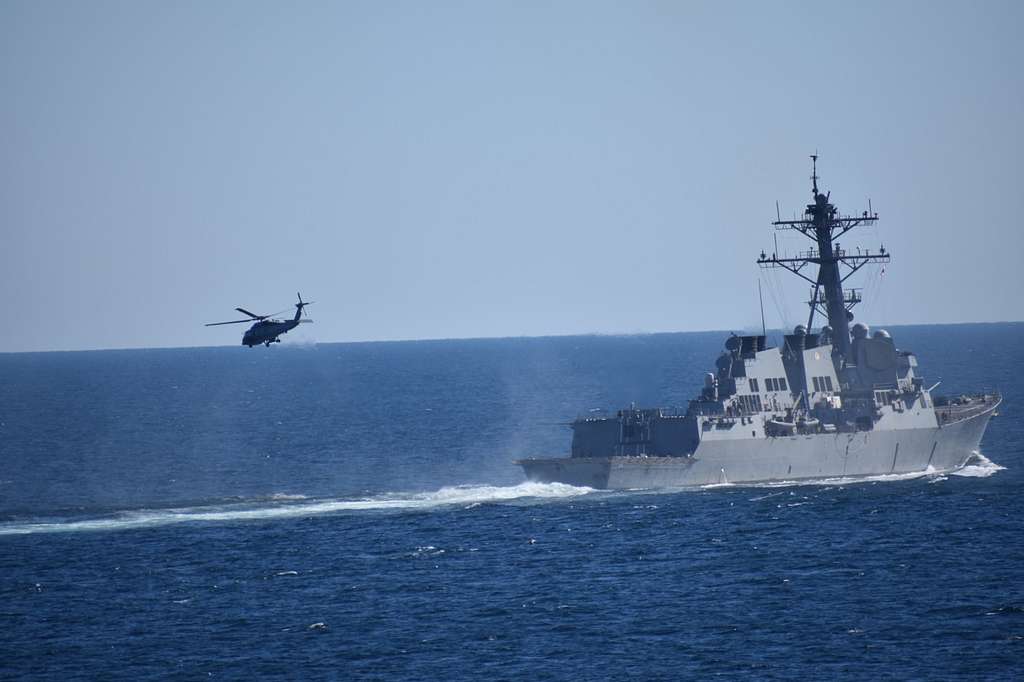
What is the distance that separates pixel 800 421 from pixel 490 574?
2434 centimetres

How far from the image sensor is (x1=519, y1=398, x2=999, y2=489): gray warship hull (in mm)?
67375

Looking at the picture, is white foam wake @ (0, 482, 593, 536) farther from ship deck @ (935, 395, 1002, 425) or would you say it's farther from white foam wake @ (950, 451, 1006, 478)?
white foam wake @ (950, 451, 1006, 478)

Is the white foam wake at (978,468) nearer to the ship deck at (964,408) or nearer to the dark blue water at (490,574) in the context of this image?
the dark blue water at (490,574)

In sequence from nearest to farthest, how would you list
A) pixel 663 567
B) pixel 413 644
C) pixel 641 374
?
A: pixel 413 644, pixel 663 567, pixel 641 374

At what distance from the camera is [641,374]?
92812 mm

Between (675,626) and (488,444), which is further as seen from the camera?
(488,444)

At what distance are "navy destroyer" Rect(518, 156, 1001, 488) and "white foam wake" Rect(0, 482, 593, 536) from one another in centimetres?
122

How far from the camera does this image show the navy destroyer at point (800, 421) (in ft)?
223

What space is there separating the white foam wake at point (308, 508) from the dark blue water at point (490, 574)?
0.19 meters

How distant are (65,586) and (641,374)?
49236 millimetres

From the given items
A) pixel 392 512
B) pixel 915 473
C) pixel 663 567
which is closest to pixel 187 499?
pixel 392 512

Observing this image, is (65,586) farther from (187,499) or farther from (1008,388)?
(1008,388)

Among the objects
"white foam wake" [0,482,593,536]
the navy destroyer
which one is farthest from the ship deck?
"white foam wake" [0,482,593,536]

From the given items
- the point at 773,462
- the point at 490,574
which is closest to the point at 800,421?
the point at 773,462
